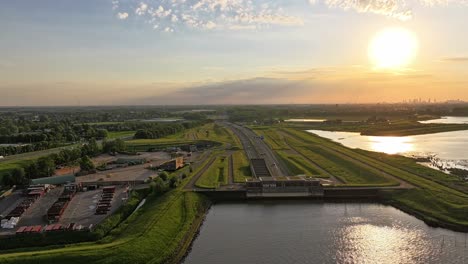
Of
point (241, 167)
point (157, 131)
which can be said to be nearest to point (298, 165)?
point (241, 167)

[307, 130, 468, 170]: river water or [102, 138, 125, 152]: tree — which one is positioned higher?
[102, 138, 125, 152]: tree

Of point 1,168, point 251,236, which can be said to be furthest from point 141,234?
point 1,168

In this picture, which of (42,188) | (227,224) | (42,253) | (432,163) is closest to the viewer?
(42,253)

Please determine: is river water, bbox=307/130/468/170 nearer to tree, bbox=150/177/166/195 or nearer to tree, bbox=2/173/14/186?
tree, bbox=150/177/166/195

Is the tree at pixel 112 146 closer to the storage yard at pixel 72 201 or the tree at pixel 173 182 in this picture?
the storage yard at pixel 72 201

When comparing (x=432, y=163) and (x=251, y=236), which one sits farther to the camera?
(x=432, y=163)

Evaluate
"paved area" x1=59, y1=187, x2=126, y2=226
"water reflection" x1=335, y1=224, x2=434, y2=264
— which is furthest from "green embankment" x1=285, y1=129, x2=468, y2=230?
"paved area" x1=59, y1=187, x2=126, y2=226

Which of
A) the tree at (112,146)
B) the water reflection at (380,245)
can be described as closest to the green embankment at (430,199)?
the water reflection at (380,245)

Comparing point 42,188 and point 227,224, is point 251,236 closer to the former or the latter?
point 227,224
